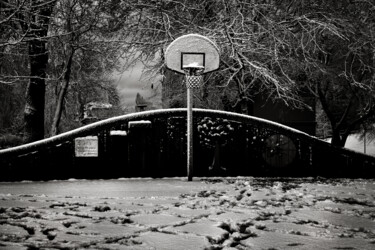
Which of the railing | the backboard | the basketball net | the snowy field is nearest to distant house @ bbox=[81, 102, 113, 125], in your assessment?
the backboard

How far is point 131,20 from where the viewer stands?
16.2 m

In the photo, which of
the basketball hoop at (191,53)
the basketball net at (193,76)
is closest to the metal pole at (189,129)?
the basketball net at (193,76)

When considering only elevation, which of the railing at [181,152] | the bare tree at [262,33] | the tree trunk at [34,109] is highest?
the bare tree at [262,33]

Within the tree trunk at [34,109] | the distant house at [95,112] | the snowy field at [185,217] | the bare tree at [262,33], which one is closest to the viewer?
the snowy field at [185,217]

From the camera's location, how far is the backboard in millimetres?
11016

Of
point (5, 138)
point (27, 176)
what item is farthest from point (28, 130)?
point (5, 138)

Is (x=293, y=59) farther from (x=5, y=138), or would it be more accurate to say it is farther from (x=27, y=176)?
(x=5, y=138)

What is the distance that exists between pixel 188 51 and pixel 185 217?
21.1ft

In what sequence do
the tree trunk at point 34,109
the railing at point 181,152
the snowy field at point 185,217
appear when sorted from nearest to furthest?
the snowy field at point 185,217 < the railing at point 181,152 < the tree trunk at point 34,109

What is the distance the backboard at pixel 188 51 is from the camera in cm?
1102

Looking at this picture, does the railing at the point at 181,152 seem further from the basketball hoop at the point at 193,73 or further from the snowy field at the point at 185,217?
the snowy field at the point at 185,217

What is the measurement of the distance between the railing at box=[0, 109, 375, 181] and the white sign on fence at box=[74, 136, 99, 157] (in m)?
0.02

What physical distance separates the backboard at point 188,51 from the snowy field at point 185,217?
3.47 metres

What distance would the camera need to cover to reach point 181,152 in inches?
424
